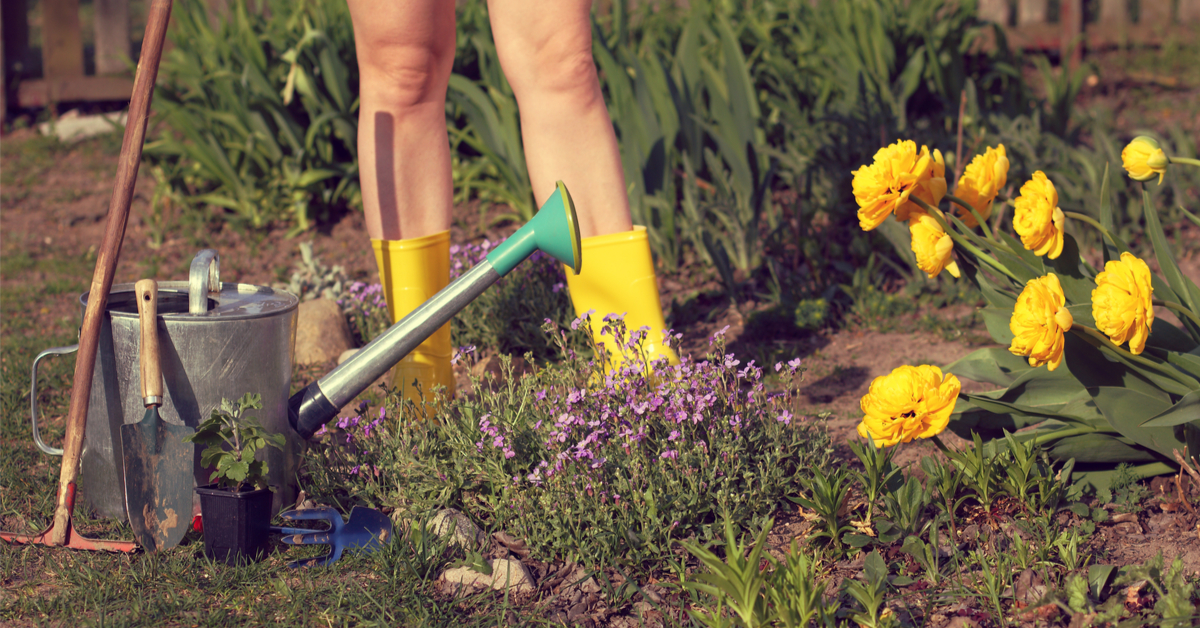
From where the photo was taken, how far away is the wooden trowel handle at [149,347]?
56.2 inches

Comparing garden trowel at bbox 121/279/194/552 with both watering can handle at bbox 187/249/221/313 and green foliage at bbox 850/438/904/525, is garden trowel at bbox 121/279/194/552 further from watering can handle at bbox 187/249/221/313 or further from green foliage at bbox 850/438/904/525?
green foliage at bbox 850/438/904/525

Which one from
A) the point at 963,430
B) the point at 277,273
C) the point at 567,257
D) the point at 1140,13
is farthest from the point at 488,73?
the point at 1140,13

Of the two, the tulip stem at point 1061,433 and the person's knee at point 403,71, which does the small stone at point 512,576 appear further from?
the person's knee at point 403,71

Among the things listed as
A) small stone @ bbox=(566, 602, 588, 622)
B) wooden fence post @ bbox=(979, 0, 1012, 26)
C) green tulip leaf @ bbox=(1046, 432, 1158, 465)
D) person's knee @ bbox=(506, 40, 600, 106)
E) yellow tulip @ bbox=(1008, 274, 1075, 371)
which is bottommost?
small stone @ bbox=(566, 602, 588, 622)

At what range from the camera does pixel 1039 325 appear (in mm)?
1194

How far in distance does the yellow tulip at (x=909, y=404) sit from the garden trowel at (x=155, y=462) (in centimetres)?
107

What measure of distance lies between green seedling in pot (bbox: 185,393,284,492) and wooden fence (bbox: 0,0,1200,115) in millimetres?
4204

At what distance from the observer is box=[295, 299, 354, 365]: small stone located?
2494 millimetres

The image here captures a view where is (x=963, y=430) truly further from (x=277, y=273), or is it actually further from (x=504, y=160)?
(x=277, y=273)

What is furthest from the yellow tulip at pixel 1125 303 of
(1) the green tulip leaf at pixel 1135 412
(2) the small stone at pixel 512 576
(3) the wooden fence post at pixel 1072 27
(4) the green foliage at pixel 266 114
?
(3) the wooden fence post at pixel 1072 27

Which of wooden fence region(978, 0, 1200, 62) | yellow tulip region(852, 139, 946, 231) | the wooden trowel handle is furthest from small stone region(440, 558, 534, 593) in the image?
wooden fence region(978, 0, 1200, 62)

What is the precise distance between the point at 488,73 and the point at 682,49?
792 mm

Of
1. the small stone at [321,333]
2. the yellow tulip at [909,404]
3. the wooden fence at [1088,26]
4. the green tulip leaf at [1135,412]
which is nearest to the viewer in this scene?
the yellow tulip at [909,404]

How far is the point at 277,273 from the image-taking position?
129 inches
